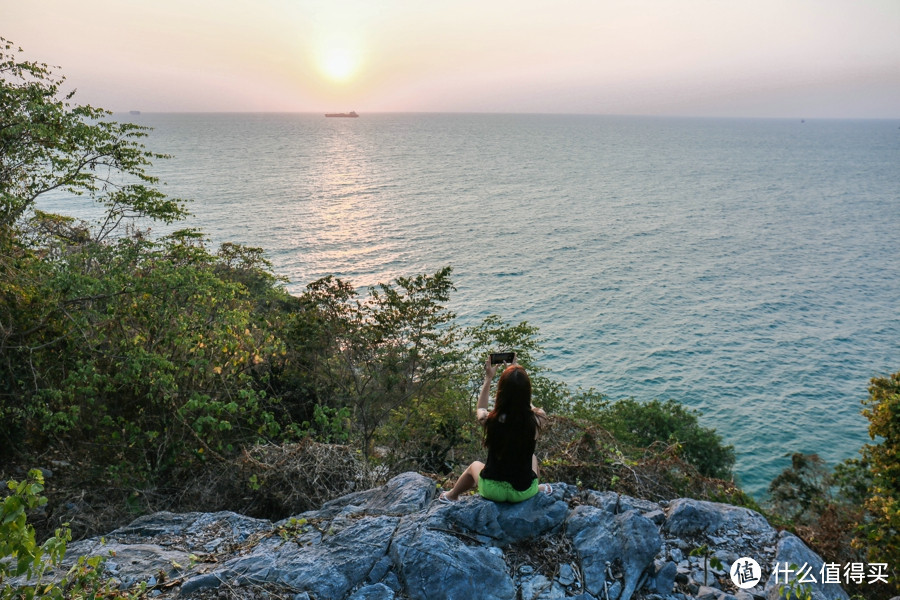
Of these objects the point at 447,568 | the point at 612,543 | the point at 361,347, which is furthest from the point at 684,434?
the point at 447,568

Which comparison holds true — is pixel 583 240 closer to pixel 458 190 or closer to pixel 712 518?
pixel 458 190

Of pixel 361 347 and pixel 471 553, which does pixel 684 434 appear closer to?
pixel 361 347

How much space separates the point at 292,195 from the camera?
89188 mm

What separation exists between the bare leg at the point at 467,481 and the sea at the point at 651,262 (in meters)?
27.8

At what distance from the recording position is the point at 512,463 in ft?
20.6

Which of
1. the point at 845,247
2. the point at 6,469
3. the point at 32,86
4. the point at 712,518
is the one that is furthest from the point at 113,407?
the point at 845,247

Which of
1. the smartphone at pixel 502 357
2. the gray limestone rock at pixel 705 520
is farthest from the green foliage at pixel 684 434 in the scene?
the smartphone at pixel 502 357

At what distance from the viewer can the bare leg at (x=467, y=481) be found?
6766 mm

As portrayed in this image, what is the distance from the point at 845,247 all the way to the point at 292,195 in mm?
81874

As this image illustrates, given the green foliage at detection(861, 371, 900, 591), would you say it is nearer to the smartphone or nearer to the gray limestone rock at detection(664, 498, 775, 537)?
the gray limestone rock at detection(664, 498, 775, 537)

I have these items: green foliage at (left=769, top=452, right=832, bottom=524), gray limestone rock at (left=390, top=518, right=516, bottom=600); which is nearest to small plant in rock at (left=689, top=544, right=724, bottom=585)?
gray limestone rock at (left=390, top=518, right=516, bottom=600)

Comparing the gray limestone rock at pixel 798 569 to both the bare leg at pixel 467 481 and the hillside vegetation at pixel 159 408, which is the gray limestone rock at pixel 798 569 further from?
the bare leg at pixel 467 481

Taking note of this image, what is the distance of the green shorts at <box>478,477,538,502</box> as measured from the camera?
6.32 metres

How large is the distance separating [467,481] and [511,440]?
113cm
